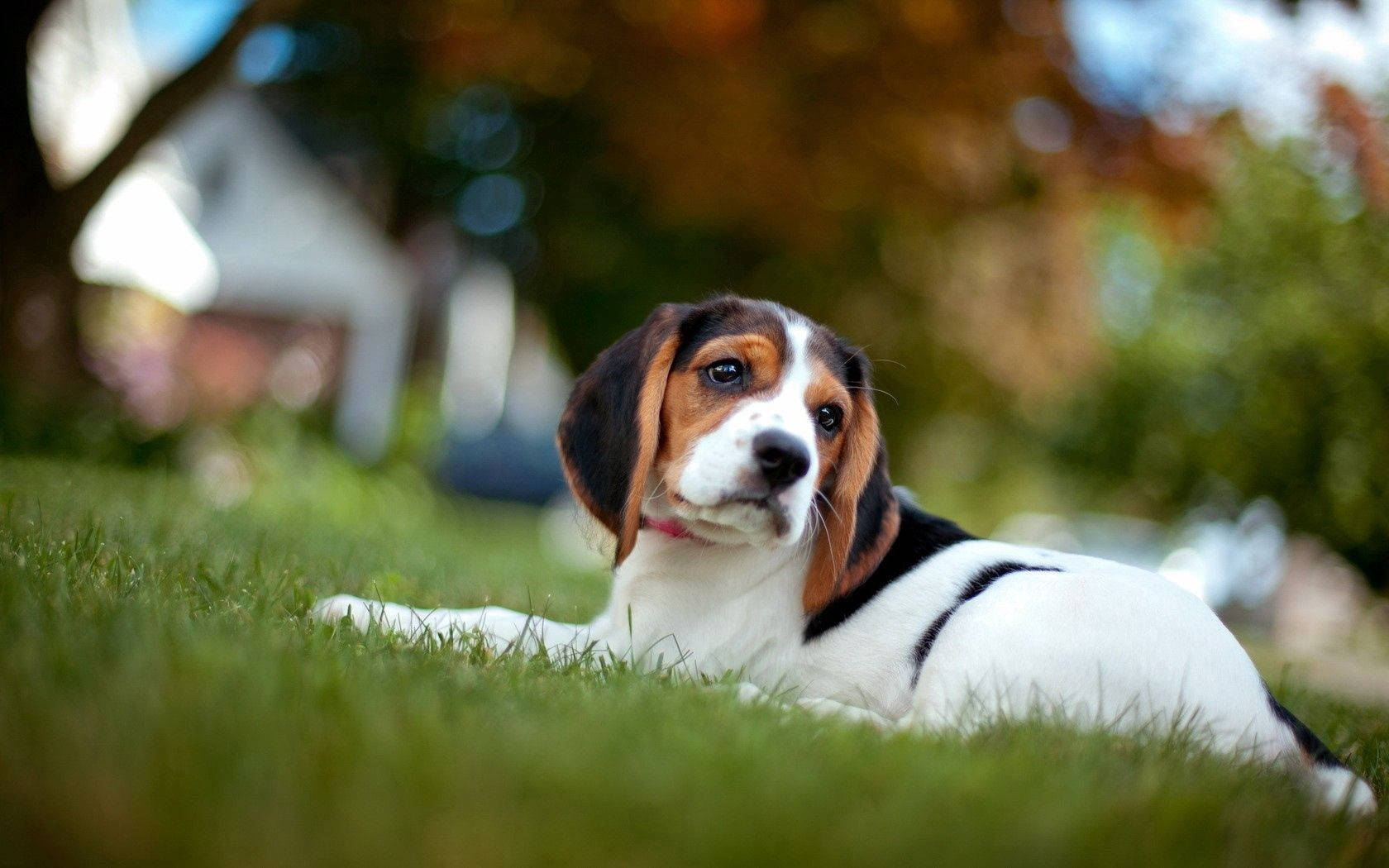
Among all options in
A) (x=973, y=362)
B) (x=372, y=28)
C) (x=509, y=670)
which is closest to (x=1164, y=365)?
(x=973, y=362)

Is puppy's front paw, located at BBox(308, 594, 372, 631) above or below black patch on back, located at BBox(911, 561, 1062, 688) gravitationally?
below

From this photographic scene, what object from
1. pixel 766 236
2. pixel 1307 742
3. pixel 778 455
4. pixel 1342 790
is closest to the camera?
pixel 1342 790

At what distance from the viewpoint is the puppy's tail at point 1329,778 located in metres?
2.85

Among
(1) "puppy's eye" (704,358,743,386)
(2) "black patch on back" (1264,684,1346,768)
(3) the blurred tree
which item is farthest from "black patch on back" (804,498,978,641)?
(3) the blurred tree

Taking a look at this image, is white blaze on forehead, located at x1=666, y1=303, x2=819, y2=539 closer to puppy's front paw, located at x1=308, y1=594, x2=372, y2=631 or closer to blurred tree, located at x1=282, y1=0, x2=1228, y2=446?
puppy's front paw, located at x1=308, y1=594, x2=372, y2=631

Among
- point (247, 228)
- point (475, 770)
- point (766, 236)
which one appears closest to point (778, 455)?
point (475, 770)

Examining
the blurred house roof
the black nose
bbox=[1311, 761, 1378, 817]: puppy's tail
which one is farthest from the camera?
the blurred house roof

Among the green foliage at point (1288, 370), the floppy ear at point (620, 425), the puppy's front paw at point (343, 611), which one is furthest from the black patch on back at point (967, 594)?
the green foliage at point (1288, 370)

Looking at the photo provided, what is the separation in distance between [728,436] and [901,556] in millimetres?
892

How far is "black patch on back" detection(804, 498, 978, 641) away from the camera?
12.5 feet

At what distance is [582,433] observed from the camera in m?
3.94

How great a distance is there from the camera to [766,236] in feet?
56.0

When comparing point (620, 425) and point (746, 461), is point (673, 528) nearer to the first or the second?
point (620, 425)

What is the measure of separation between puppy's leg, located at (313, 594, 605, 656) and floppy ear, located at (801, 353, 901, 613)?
2.80 ft
